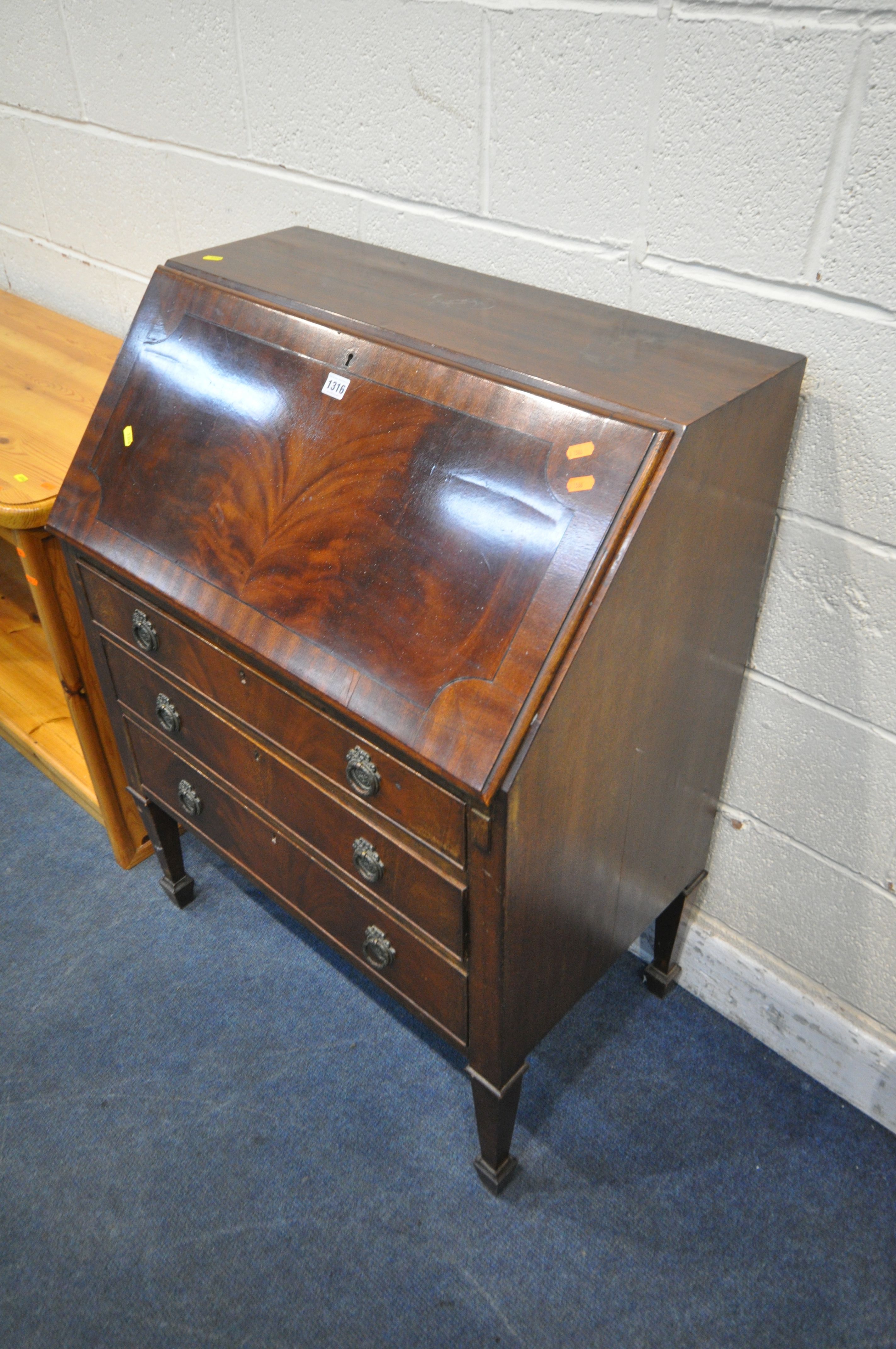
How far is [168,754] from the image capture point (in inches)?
60.1

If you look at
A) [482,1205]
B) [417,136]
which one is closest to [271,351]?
[417,136]

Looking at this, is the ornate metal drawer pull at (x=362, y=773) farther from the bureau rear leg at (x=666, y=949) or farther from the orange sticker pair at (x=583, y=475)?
the bureau rear leg at (x=666, y=949)

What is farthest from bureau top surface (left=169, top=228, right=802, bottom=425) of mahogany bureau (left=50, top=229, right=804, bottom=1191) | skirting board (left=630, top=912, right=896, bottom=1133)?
skirting board (left=630, top=912, right=896, bottom=1133)

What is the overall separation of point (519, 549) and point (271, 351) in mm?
471

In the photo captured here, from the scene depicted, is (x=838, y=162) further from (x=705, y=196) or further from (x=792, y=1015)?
(x=792, y=1015)

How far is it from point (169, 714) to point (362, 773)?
1.56 feet

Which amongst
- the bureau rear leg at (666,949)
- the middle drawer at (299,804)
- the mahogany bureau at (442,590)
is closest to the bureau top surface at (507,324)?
the mahogany bureau at (442,590)

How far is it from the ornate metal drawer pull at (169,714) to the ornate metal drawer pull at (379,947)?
1.42 ft

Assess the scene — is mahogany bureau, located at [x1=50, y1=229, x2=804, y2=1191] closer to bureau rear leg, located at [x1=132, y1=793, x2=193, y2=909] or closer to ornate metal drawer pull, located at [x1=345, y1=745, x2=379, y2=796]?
Result: ornate metal drawer pull, located at [x1=345, y1=745, x2=379, y2=796]

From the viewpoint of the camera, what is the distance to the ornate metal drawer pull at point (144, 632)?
52.8 inches

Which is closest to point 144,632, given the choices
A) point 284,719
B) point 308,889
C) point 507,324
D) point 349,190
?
point 284,719

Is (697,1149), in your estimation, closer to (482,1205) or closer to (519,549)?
(482,1205)

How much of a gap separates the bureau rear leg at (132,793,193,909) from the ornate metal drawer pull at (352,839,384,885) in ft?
1.94

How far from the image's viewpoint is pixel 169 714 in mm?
1438
